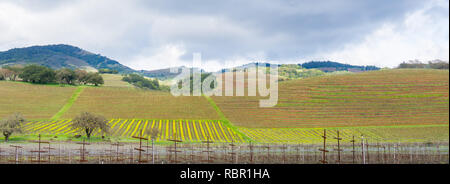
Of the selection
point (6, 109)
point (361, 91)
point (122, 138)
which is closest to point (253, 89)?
point (361, 91)

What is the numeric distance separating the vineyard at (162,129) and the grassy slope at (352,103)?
26.2 feet

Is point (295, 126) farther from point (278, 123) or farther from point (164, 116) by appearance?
point (164, 116)

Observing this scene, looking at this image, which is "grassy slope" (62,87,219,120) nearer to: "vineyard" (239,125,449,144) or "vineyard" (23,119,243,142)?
"vineyard" (23,119,243,142)

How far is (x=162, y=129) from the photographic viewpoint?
2272 inches

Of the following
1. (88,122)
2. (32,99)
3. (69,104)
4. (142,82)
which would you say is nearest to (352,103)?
(88,122)

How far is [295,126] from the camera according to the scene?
211ft

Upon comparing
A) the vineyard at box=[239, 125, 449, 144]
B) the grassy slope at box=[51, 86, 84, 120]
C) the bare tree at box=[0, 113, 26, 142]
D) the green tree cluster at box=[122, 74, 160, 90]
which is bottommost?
the vineyard at box=[239, 125, 449, 144]

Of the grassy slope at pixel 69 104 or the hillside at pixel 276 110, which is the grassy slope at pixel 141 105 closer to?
the hillside at pixel 276 110

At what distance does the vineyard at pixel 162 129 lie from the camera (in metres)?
51.1

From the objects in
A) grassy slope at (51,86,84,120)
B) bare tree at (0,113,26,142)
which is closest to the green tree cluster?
grassy slope at (51,86,84,120)

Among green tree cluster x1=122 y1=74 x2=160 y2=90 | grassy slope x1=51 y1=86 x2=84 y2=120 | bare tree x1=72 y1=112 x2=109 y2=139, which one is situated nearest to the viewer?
bare tree x1=72 y1=112 x2=109 y2=139

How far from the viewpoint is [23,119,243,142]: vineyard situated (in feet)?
168

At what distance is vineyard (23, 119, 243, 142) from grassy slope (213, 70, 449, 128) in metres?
7.98

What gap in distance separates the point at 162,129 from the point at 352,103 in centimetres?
4489
